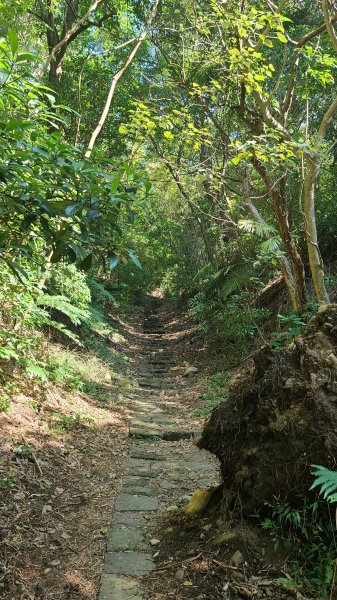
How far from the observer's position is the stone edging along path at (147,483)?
2.89 meters

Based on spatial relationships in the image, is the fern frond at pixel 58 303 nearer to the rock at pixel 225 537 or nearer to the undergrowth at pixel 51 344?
the undergrowth at pixel 51 344

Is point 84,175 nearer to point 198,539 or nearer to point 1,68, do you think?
point 1,68

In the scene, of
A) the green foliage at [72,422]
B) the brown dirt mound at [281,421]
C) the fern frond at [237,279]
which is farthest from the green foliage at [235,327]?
the brown dirt mound at [281,421]

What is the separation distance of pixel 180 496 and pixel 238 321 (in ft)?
18.2

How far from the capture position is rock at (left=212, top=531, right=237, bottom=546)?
2.70 m

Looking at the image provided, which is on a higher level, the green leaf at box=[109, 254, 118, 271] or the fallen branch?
the green leaf at box=[109, 254, 118, 271]

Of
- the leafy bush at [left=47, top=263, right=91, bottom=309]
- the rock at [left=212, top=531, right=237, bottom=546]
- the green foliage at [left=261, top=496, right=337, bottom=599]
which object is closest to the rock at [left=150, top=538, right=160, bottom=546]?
the rock at [left=212, top=531, right=237, bottom=546]

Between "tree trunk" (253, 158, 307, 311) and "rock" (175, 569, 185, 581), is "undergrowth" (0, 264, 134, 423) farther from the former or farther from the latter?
"tree trunk" (253, 158, 307, 311)

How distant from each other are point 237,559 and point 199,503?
713mm

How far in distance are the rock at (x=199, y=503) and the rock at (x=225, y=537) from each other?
16.6 inches

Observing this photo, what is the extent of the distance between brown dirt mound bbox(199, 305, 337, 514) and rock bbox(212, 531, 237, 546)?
0.54 feet

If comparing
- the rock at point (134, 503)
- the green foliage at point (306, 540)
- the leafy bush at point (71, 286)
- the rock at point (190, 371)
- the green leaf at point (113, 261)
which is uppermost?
the green leaf at point (113, 261)

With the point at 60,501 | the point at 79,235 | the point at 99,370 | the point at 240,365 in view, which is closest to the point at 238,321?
the point at 240,365

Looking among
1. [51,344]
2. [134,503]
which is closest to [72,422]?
[134,503]
